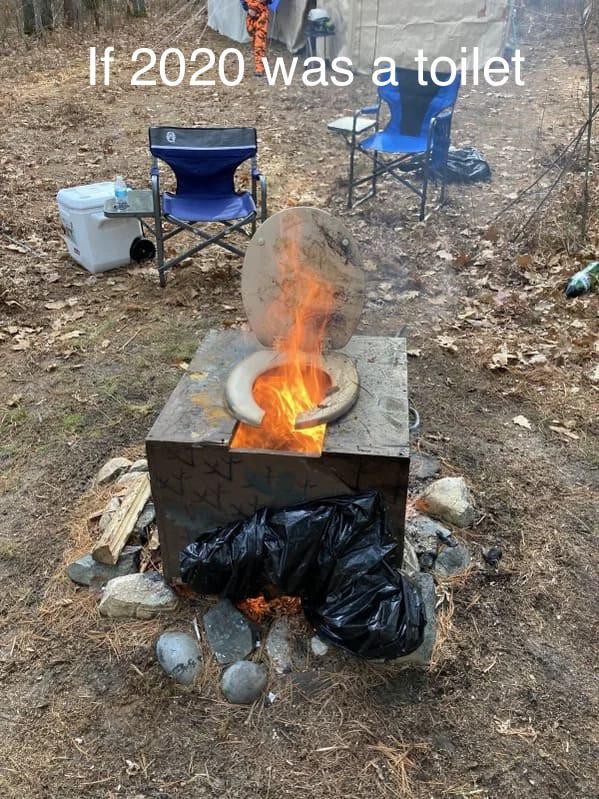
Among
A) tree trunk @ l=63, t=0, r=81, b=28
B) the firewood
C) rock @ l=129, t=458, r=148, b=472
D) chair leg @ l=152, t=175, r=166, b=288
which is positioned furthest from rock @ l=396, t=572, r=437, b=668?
tree trunk @ l=63, t=0, r=81, b=28

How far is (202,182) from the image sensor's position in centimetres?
572

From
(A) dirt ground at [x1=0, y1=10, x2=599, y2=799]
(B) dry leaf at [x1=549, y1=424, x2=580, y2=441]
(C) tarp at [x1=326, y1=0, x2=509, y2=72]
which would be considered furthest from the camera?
(C) tarp at [x1=326, y1=0, x2=509, y2=72]

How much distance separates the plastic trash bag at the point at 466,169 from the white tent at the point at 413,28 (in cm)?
472

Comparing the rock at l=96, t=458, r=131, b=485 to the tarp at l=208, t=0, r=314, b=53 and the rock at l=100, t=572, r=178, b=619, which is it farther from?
the tarp at l=208, t=0, r=314, b=53

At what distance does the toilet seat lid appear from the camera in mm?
2895

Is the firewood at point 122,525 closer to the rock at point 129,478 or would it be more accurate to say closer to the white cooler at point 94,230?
the rock at point 129,478

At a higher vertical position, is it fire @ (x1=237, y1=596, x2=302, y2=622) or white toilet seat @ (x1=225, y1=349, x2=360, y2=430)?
white toilet seat @ (x1=225, y1=349, x2=360, y2=430)

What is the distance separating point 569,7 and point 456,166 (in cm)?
1091

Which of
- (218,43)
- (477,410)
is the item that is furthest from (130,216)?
(218,43)

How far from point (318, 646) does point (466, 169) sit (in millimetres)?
6626

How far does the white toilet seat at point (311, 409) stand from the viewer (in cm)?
258

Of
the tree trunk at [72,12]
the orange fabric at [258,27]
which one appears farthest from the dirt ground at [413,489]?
the tree trunk at [72,12]

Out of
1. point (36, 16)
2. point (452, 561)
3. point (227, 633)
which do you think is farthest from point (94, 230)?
point (36, 16)

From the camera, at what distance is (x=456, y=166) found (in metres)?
7.75
